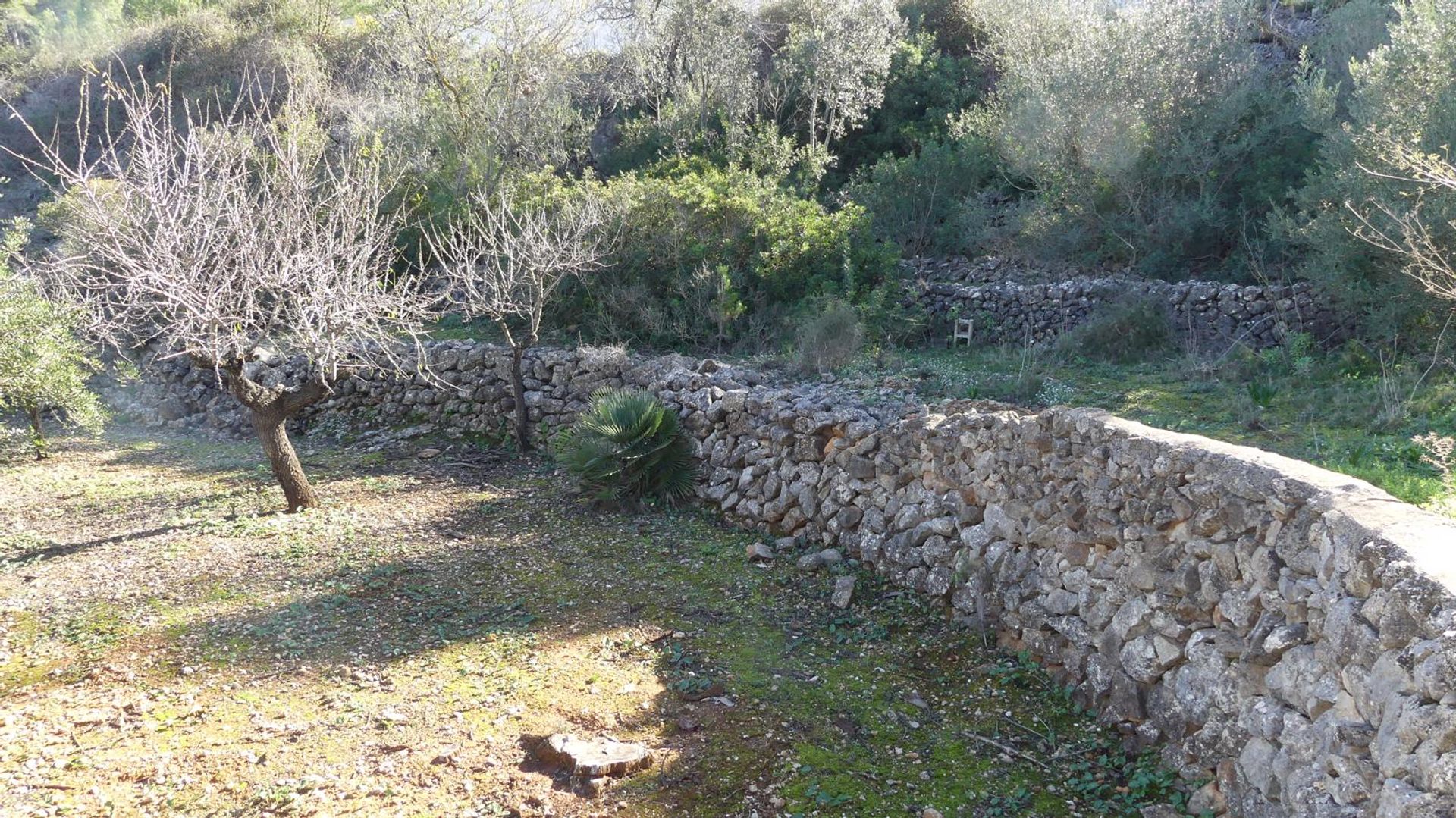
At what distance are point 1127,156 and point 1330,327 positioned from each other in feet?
13.4

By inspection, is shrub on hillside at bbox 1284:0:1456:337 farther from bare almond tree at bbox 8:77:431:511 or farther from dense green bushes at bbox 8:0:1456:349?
bare almond tree at bbox 8:77:431:511

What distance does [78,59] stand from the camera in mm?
22812

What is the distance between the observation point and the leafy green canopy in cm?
998

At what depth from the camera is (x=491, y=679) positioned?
17.6 ft

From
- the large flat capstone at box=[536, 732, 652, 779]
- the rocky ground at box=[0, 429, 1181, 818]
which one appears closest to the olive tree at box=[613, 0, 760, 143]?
the rocky ground at box=[0, 429, 1181, 818]

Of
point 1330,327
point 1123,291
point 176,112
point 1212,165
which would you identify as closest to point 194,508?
point 1123,291

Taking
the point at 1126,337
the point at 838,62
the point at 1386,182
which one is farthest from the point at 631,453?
the point at 838,62

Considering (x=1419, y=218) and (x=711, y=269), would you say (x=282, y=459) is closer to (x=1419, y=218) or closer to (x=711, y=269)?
(x=711, y=269)

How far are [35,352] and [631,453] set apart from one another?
6962 mm

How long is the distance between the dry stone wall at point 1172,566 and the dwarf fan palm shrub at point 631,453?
359 mm

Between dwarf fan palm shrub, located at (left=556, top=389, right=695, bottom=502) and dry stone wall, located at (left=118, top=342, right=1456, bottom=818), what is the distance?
0.36 meters

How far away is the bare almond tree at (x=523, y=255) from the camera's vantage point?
1007cm

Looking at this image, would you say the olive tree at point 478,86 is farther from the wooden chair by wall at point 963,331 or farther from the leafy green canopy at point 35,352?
the wooden chair by wall at point 963,331

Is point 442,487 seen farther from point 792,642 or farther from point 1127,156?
point 1127,156
